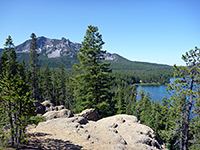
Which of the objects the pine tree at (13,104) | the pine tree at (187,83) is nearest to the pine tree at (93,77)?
the pine tree at (187,83)

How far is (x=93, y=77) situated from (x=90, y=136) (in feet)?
23.7

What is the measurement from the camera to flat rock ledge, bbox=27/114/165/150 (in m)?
8.89

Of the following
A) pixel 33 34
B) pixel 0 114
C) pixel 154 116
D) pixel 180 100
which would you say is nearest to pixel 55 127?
pixel 0 114

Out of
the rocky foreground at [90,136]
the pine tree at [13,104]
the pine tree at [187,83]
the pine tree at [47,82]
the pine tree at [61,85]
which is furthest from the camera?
the pine tree at [61,85]

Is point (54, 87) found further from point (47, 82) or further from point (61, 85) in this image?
point (47, 82)

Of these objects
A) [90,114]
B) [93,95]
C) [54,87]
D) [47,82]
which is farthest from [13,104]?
[54,87]

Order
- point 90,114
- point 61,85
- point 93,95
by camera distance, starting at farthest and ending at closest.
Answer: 1. point 61,85
2. point 93,95
3. point 90,114

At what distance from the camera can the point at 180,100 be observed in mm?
11367

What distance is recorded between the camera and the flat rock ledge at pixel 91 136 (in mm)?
8890

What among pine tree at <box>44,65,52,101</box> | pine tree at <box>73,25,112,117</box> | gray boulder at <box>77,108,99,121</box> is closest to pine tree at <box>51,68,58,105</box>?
pine tree at <box>44,65,52,101</box>

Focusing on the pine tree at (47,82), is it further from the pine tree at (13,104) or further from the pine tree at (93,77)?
the pine tree at (13,104)

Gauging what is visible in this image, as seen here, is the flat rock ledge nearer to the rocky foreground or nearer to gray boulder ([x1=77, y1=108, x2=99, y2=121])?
the rocky foreground

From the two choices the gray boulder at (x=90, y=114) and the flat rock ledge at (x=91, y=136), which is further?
the gray boulder at (x=90, y=114)

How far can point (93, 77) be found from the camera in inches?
641
